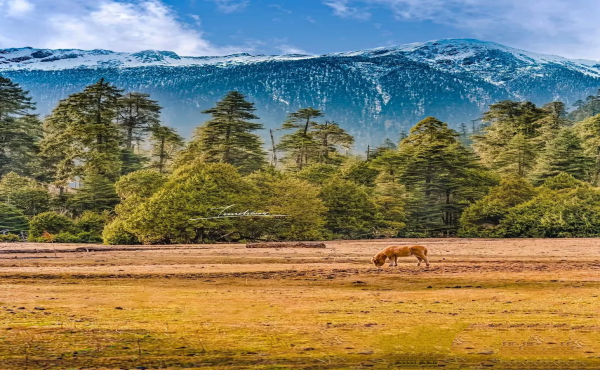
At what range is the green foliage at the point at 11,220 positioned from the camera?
3449 centimetres

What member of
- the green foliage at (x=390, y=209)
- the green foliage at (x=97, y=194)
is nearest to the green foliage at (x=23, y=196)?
the green foliage at (x=97, y=194)

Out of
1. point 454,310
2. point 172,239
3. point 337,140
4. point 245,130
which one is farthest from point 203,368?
point 337,140

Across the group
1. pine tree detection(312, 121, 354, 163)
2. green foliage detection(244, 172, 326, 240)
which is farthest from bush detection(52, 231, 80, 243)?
pine tree detection(312, 121, 354, 163)

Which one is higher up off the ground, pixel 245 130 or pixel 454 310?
pixel 245 130

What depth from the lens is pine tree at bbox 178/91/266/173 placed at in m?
47.6

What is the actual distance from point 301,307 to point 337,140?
57.4 m

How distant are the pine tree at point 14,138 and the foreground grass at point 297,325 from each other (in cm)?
5154

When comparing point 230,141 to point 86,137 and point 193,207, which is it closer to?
point 86,137

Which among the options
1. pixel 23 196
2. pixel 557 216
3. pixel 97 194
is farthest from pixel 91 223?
pixel 557 216

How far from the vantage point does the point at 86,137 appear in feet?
157

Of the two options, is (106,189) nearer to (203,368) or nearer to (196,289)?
(196,289)

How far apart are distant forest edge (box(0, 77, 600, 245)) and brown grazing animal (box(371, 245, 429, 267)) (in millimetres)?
16301

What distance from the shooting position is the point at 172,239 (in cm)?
2891

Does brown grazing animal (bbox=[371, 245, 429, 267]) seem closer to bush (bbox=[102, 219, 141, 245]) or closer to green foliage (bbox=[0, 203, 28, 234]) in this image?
bush (bbox=[102, 219, 141, 245])
